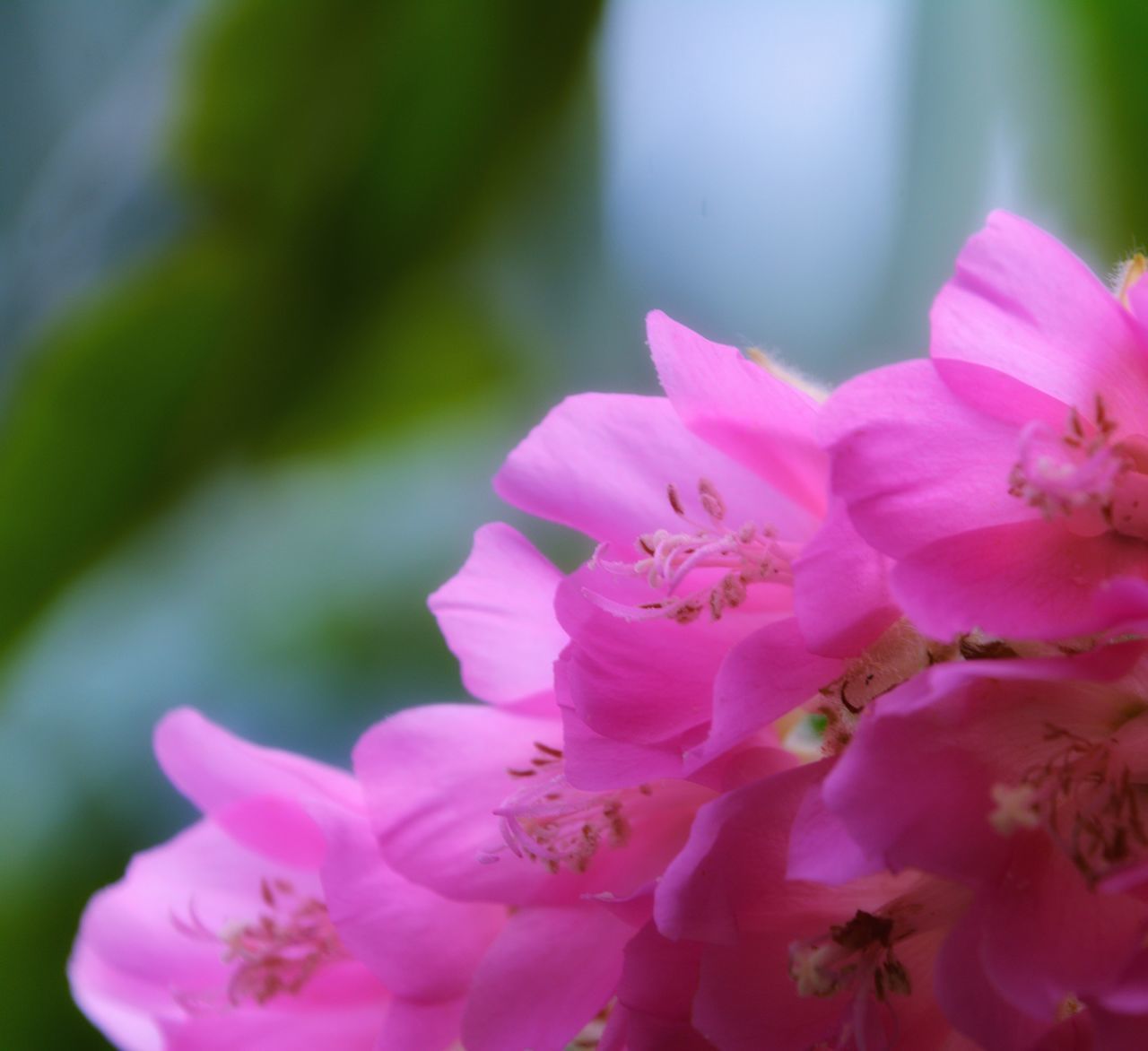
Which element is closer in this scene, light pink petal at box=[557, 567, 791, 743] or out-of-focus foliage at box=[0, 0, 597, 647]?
light pink petal at box=[557, 567, 791, 743]

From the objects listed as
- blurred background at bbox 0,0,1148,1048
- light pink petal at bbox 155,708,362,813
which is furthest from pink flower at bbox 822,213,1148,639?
blurred background at bbox 0,0,1148,1048

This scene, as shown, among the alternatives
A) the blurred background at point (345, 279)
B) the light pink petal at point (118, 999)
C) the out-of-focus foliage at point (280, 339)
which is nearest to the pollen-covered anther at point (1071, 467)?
the light pink petal at point (118, 999)

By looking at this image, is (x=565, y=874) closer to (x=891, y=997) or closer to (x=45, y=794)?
(x=891, y=997)

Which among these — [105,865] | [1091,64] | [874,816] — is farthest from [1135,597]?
[105,865]

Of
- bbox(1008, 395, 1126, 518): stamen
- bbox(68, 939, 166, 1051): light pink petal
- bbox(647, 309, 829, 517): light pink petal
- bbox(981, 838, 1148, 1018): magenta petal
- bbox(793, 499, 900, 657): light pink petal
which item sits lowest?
bbox(68, 939, 166, 1051): light pink petal

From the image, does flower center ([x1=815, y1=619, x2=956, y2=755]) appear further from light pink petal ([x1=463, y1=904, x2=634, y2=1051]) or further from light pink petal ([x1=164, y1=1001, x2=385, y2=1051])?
light pink petal ([x1=164, y1=1001, x2=385, y2=1051])

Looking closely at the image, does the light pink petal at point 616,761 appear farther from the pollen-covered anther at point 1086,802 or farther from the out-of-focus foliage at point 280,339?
the out-of-focus foliage at point 280,339
